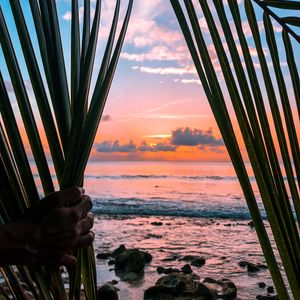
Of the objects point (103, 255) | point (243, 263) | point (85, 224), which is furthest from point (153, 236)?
point (85, 224)

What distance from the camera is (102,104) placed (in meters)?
0.56

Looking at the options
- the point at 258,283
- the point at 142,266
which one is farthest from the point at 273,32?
the point at 142,266

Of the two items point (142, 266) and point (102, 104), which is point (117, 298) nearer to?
point (142, 266)

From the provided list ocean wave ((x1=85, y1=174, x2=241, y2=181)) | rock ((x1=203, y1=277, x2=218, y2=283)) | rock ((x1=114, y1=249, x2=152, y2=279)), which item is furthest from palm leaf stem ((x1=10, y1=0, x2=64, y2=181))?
ocean wave ((x1=85, y1=174, x2=241, y2=181))

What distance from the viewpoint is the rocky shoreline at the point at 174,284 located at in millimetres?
6410

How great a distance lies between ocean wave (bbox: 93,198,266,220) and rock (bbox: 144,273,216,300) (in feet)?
30.5

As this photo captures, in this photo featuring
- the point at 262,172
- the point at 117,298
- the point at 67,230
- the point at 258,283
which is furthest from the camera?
the point at 258,283

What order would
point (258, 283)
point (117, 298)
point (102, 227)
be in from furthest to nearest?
point (102, 227), point (258, 283), point (117, 298)

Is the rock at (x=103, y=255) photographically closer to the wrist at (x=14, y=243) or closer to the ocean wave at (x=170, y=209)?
the ocean wave at (x=170, y=209)

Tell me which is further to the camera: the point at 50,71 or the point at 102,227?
the point at 102,227

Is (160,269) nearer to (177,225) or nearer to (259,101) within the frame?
(177,225)

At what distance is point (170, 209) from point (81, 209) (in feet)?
55.8

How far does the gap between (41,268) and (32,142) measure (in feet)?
0.56

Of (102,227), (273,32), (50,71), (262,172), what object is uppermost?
(273,32)
